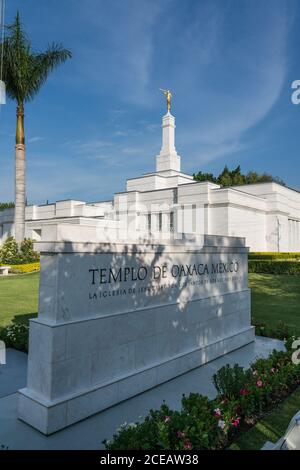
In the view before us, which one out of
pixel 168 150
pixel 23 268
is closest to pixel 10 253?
pixel 23 268

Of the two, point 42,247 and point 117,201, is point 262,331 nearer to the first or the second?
point 42,247

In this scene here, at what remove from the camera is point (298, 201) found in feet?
129

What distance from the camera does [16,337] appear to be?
23.2 feet

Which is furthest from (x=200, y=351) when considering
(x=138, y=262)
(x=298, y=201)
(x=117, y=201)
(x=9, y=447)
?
(x=298, y=201)

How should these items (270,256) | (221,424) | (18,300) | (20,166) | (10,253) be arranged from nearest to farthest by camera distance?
(221,424) < (18,300) < (20,166) < (10,253) < (270,256)

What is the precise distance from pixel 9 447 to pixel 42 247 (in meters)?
2.14

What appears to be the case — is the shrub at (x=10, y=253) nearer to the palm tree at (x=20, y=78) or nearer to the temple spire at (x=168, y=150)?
the palm tree at (x=20, y=78)

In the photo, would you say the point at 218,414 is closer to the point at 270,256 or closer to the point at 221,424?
the point at 221,424

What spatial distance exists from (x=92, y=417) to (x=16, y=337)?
11.0ft

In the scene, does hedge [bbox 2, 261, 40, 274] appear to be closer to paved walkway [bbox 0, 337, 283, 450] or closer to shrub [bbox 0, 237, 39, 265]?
shrub [bbox 0, 237, 39, 265]

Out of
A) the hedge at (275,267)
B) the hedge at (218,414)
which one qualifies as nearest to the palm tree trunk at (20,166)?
the hedge at (275,267)

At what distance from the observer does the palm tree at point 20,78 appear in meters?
22.7

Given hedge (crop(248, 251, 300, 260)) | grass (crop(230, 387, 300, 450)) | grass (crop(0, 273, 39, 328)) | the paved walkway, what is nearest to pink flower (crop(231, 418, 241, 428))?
grass (crop(230, 387, 300, 450))

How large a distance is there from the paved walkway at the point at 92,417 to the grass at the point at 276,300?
11.7 feet
